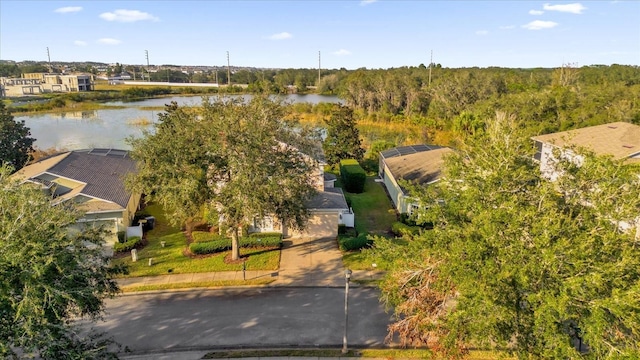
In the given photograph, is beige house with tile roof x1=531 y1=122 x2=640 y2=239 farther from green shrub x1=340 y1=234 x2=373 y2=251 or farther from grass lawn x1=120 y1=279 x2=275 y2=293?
grass lawn x1=120 y1=279 x2=275 y2=293

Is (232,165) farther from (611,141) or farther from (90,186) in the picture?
(611,141)

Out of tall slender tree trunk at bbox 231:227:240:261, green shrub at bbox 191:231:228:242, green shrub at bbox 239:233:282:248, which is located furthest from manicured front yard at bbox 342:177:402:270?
green shrub at bbox 191:231:228:242

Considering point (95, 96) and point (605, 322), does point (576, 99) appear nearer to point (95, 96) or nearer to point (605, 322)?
point (605, 322)

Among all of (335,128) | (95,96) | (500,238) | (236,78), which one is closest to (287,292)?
(500,238)

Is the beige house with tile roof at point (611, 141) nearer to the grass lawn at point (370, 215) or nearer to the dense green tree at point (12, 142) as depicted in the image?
the grass lawn at point (370, 215)

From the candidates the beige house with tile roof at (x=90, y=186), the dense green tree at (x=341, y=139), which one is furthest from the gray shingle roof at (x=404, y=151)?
the beige house with tile roof at (x=90, y=186)

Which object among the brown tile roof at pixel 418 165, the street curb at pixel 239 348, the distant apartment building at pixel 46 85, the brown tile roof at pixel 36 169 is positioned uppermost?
the distant apartment building at pixel 46 85

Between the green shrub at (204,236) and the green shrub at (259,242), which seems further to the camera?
the green shrub at (204,236)
